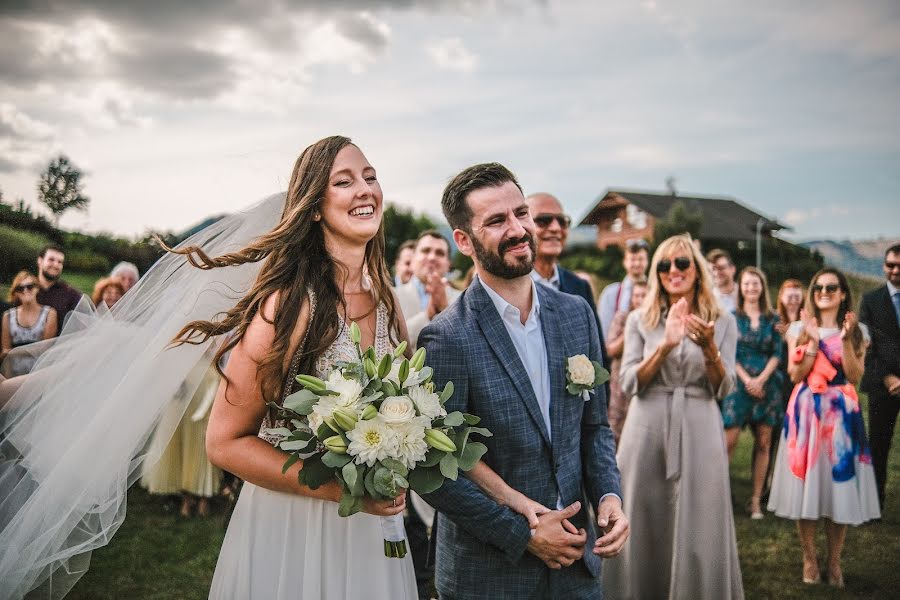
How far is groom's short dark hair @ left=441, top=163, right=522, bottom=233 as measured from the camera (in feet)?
9.20

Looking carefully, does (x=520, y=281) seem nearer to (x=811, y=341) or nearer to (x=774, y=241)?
(x=811, y=341)

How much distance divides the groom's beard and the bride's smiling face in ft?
1.58

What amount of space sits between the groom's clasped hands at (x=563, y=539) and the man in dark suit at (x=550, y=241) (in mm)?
2583

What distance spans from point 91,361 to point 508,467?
5.63 ft

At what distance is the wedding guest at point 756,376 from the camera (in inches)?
289

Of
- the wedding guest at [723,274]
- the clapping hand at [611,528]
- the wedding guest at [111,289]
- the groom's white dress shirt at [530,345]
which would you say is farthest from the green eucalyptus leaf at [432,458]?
the wedding guest at [723,274]

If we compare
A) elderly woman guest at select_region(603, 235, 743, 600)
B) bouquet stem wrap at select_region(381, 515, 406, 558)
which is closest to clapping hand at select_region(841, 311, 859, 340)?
elderly woman guest at select_region(603, 235, 743, 600)

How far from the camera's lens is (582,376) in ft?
8.61

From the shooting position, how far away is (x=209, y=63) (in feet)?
13.6

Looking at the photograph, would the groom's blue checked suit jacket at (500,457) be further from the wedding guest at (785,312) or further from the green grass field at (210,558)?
the wedding guest at (785,312)

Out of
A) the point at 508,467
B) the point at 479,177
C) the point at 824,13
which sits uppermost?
the point at 824,13

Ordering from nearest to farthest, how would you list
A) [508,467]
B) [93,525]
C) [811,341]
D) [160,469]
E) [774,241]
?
[93,525]
[508,467]
[811,341]
[160,469]
[774,241]

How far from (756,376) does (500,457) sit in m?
5.95

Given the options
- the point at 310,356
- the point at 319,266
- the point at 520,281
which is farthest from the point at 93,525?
the point at 520,281
